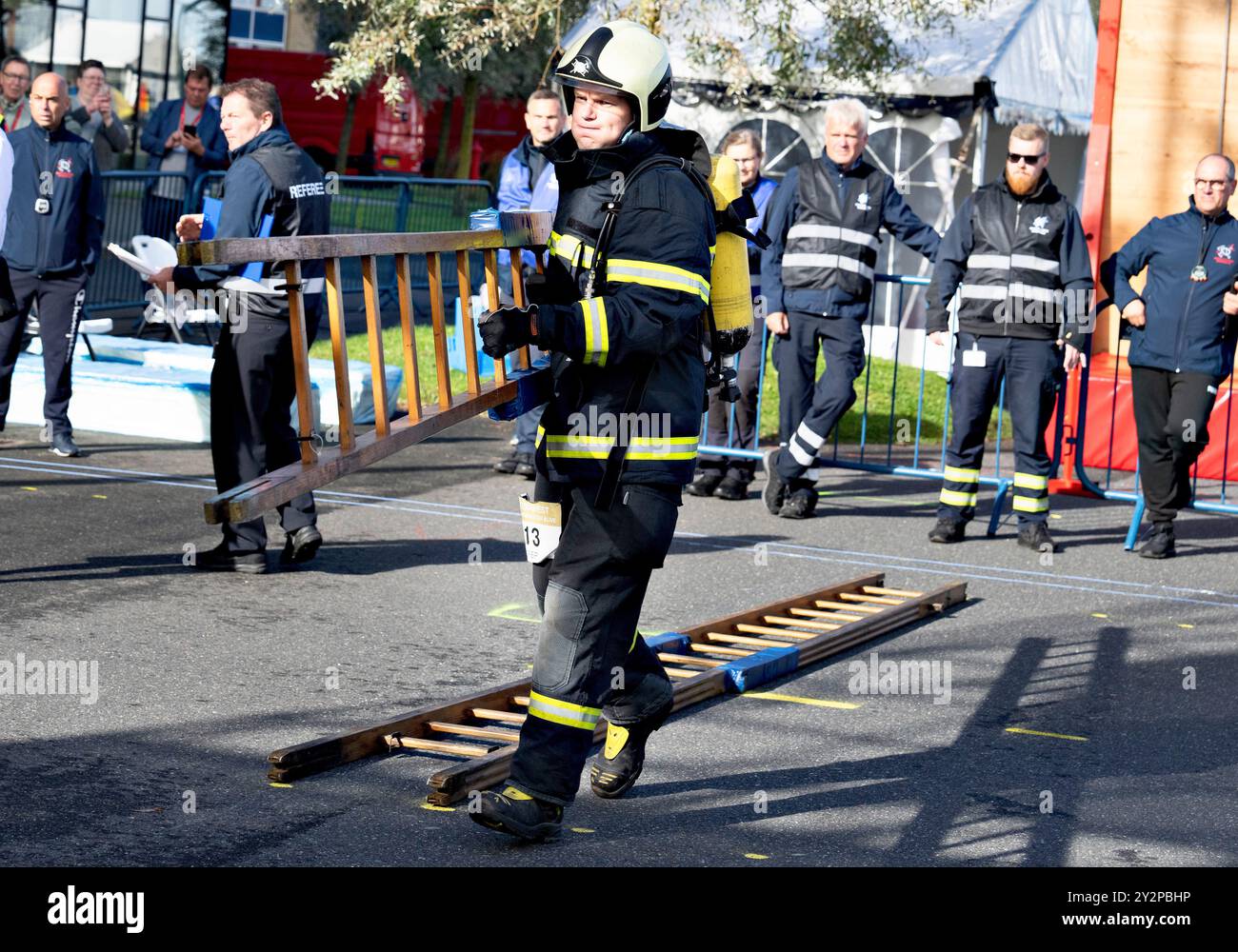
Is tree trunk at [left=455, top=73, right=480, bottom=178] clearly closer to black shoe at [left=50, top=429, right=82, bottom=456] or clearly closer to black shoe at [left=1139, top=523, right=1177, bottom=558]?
black shoe at [left=50, top=429, right=82, bottom=456]

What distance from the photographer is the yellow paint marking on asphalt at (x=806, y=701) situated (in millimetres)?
6418

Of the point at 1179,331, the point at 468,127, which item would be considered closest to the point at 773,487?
the point at 1179,331

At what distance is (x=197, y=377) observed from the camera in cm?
1196

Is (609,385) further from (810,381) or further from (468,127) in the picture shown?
(468,127)

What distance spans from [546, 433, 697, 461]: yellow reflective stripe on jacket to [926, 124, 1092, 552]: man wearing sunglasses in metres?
5.15

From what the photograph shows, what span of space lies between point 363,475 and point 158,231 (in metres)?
6.07

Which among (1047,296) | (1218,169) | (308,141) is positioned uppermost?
(308,141)

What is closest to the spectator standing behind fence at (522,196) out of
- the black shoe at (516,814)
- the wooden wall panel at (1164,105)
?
the wooden wall panel at (1164,105)

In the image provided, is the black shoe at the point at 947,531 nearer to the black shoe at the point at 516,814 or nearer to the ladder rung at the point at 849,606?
the ladder rung at the point at 849,606

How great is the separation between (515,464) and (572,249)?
6.32 meters

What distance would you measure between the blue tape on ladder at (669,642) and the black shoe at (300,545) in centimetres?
210

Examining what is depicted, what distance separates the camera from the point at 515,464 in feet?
36.0

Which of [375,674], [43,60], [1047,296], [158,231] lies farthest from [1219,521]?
[43,60]
